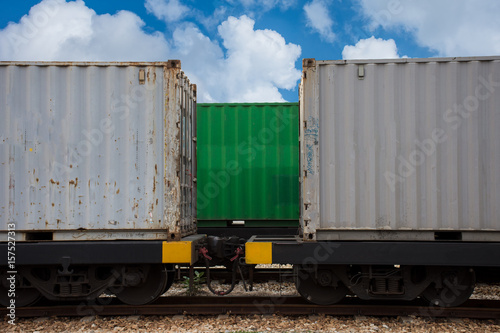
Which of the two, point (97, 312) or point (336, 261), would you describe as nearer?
point (336, 261)

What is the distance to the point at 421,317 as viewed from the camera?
5.02m

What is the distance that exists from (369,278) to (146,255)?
111 inches

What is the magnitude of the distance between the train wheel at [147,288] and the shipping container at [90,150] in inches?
20.1

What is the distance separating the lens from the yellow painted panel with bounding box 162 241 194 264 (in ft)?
15.5

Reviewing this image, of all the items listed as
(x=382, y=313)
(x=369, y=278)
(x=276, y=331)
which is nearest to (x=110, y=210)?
(x=276, y=331)

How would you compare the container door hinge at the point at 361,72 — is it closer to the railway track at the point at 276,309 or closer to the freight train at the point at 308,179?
the freight train at the point at 308,179

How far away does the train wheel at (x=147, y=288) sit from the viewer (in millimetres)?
5008

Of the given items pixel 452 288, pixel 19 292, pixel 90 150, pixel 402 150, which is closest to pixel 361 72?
pixel 402 150

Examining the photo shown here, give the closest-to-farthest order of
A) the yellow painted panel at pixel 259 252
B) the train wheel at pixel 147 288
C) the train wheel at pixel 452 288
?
1. the yellow painted panel at pixel 259 252
2. the train wheel at pixel 452 288
3. the train wheel at pixel 147 288

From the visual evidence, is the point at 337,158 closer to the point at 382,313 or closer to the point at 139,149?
the point at 382,313

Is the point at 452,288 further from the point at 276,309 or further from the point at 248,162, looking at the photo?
the point at 248,162

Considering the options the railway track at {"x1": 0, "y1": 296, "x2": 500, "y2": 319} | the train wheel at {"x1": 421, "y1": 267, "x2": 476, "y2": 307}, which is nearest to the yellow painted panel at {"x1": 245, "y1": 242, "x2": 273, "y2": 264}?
the railway track at {"x1": 0, "y1": 296, "x2": 500, "y2": 319}

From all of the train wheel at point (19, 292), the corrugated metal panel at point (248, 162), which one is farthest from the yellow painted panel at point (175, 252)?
the corrugated metal panel at point (248, 162)

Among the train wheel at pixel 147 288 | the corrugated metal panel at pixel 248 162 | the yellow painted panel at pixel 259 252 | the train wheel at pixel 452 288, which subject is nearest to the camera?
the yellow painted panel at pixel 259 252
